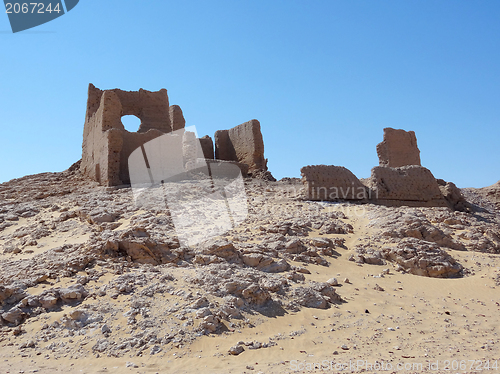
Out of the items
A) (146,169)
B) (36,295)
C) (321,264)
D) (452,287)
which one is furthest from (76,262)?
(146,169)

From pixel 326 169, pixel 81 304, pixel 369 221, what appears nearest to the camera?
pixel 81 304

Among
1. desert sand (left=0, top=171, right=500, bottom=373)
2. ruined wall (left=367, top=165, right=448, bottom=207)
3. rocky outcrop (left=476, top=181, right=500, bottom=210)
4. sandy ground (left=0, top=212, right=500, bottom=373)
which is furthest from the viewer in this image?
rocky outcrop (left=476, top=181, right=500, bottom=210)

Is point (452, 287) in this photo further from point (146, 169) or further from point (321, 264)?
point (146, 169)

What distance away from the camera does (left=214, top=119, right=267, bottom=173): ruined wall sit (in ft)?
59.4

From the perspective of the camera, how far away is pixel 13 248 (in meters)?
8.81

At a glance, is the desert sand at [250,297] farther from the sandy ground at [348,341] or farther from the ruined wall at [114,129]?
the ruined wall at [114,129]

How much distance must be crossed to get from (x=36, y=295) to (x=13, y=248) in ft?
10.7

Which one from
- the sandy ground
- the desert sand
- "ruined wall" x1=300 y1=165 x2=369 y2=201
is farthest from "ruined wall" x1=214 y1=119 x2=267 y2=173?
the sandy ground

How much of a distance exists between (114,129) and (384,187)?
347 inches

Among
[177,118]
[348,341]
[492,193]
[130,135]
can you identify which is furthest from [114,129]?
[492,193]

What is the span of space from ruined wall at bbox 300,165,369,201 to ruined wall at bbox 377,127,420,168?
655 cm

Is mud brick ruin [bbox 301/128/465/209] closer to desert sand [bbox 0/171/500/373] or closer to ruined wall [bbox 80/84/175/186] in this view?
desert sand [bbox 0/171/500/373]

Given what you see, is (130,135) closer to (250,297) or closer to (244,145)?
(244,145)

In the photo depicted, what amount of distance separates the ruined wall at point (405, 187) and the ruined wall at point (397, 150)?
5101mm
